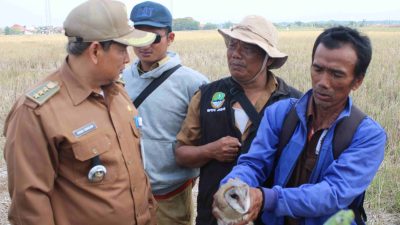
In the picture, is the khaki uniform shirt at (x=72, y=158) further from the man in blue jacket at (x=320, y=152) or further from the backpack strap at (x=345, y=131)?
the backpack strap at (x=345, y=131)

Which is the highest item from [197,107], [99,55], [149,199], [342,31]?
[342,31]

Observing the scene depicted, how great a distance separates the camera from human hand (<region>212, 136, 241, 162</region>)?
2464 mm

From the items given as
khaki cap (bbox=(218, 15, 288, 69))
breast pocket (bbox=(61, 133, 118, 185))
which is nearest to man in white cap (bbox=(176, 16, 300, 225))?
khaki cap (bbox=(218, 15, 288, 69))

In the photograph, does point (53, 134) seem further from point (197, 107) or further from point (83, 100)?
point (197, 107)

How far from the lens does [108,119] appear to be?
2.15m

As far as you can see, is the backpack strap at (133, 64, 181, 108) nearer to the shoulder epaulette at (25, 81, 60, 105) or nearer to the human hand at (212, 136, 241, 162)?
the human hand at (212, 136, 241, 162)

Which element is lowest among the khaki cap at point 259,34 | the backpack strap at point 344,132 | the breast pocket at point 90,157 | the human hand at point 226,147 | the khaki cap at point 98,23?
the human hand at point 226,147

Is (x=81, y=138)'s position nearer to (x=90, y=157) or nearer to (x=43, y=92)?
(x=90, y=157)

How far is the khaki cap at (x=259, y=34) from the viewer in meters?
2.57

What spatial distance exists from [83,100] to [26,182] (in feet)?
1.43

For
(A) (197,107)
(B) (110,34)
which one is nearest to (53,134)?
(B) (110,34)

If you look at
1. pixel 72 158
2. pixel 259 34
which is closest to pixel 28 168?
pixel 72 158

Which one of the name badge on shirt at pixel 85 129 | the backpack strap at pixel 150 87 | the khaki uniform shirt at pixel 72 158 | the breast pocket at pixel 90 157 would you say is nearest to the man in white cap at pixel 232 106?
the backpack strap at pixel 150 87

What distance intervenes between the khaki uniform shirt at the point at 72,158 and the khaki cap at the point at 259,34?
788 millimetres
